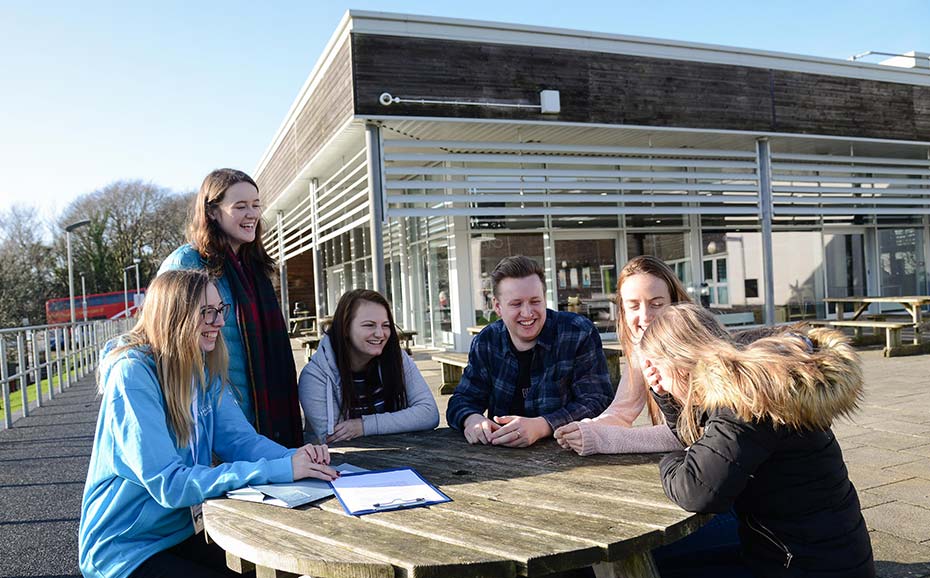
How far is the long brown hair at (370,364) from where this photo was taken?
310 centimetres

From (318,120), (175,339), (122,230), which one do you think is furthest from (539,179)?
(122,230)

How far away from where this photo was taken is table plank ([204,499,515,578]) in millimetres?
1482

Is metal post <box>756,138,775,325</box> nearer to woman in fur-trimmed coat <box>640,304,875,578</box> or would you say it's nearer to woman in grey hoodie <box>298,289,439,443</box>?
woman in grey hoodie <box>298,289,439,443</box>

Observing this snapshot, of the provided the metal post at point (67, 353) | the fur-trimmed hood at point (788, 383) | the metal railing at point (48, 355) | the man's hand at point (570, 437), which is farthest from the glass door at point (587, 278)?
the fur-trimmed hood at point (788, 383)

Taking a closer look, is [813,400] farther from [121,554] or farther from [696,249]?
[696,249]

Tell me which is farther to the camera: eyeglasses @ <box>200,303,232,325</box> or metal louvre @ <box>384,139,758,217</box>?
metal louvre @ <box>384,139,758,217</box>

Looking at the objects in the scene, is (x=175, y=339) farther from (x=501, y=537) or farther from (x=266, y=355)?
(x=501, y=537)

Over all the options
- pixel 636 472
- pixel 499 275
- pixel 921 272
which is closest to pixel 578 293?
pixel 921 272

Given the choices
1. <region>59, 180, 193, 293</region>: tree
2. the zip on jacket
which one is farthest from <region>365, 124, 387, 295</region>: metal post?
<region>59, 180, 193, 293</region>: tree

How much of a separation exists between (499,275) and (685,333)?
121 centimetres

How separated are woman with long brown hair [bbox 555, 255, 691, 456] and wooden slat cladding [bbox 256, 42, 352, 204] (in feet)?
23.3

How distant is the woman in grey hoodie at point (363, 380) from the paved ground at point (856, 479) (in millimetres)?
1510

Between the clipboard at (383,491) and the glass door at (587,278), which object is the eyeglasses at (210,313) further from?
the glass door at (587,278)

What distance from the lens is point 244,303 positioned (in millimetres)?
3135
